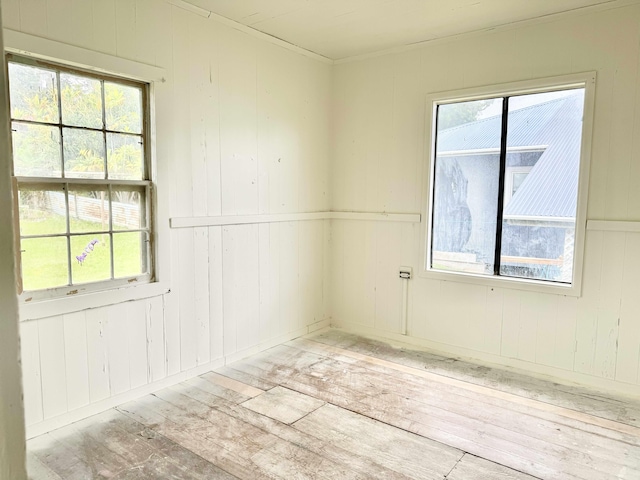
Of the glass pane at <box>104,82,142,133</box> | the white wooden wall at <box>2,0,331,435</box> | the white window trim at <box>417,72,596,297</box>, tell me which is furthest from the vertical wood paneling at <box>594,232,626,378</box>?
the glass pane at <box>104,82,142,133</box>

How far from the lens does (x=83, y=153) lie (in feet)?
8.60

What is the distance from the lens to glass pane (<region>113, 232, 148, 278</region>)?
9.31 ft

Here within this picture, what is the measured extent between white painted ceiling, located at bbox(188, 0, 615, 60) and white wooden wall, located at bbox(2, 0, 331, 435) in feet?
0.76

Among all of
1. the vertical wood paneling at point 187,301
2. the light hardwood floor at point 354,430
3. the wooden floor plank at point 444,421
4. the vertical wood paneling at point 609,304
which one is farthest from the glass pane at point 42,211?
the vertical wood paneling at point 609,304

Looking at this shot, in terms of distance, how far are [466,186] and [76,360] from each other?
Answer: 10.4 ft

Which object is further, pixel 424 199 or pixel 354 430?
pixel 424 199

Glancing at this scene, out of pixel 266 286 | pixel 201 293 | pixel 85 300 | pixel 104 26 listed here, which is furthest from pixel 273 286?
pixel 104 26

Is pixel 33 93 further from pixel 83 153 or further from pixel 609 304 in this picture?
pixel 609 304

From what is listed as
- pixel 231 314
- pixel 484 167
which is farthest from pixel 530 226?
pixel 231 314

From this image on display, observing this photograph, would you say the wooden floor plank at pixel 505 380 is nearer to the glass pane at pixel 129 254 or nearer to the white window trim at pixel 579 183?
the white window trim at pixel 579 183

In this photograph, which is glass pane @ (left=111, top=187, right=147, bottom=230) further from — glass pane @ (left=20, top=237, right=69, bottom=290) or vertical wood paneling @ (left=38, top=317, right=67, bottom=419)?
vertical wood paneling @ (left=38, top=317, right=67, bottom=419)

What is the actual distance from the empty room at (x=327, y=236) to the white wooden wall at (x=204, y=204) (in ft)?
0.06

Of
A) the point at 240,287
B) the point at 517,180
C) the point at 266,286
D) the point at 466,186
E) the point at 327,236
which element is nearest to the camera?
the point at 517,180

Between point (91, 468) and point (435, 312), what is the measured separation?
2843 mm
